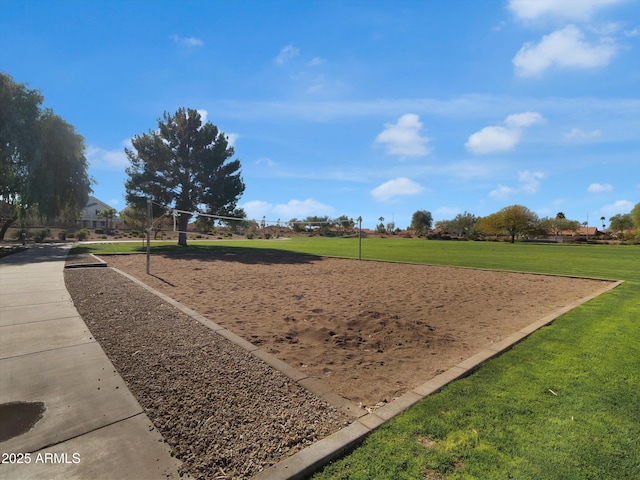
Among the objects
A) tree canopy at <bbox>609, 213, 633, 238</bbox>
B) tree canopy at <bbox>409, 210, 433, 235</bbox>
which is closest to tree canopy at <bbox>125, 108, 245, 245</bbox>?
tree canopy at <bbox>409, 210, 433, 235</bbox>

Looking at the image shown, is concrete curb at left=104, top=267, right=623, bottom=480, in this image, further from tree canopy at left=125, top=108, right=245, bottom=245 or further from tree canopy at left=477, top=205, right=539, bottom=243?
tree canopy at left=477, top=205, right=539, bottom=243

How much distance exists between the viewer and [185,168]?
2580 centimetres

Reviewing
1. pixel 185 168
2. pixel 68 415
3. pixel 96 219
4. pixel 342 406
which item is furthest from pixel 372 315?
pixel 96 219

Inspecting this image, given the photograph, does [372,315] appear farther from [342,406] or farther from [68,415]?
[68,415]

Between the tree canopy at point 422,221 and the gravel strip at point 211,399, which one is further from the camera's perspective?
the tree canopy at point 422,221

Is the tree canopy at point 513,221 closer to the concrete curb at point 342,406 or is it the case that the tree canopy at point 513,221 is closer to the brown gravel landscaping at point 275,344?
the brown gravel landscaping at point 275,344

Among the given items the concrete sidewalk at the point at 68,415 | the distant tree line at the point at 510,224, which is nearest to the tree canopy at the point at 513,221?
the distant tree line at the point at 510,224

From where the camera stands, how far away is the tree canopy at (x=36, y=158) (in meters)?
20.1

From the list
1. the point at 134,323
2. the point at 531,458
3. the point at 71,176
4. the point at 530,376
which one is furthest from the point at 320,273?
the point at 71,176

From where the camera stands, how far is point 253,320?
5.73 meters

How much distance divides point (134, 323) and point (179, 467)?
12.4 ft

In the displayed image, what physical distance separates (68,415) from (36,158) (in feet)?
82.8

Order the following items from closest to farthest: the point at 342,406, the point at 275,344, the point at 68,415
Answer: the point at 68,415 → the point at 342,406 → the point at 275,344

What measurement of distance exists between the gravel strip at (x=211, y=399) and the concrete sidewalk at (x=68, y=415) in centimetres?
14
